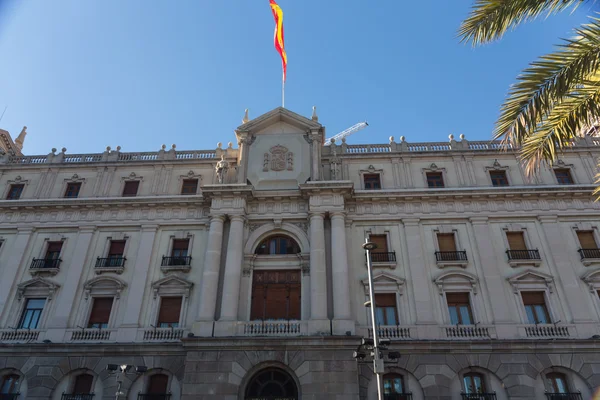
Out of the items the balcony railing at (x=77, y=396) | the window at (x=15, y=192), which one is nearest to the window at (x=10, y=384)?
the balcony railing at (x=77, y=396)

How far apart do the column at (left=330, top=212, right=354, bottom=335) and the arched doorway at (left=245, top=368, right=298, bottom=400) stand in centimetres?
374

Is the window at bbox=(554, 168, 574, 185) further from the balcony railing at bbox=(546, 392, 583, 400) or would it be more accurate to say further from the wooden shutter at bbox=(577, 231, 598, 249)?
the balcony railing at bbox=(546, 392, 583, 400)

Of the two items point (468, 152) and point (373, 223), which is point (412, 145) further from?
point (373, 223)

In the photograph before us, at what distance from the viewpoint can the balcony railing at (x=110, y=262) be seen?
94.0ft

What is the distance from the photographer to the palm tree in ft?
35.8

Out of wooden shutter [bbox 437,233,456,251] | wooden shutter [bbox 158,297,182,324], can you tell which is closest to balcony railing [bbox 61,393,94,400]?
wooden shutter [bbox 158,297,182,324]

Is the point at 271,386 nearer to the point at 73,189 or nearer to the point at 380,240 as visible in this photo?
the point at 380,240

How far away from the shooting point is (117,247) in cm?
2975

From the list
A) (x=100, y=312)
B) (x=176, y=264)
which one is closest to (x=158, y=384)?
(x=100, y=312)

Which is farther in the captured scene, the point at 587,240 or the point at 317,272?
the point at 587,240

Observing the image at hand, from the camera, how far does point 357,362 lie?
77.7ft

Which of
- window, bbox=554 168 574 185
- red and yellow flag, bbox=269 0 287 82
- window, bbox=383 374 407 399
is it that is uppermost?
red and yellow flag, bbox=269 0 287 82

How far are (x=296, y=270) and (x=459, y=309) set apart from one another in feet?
32.8

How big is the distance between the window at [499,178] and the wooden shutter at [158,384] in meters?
24.7
